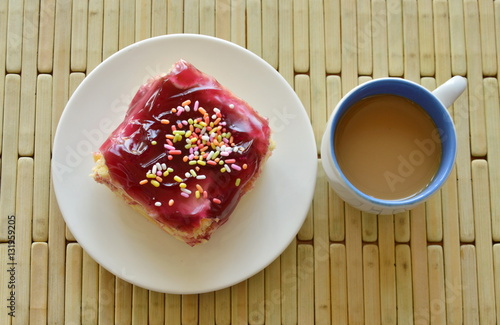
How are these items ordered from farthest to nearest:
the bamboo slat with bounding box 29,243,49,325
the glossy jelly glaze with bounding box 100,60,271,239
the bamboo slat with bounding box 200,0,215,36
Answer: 1. the bamboo slat with bounding box 200,0,215,36
2. the bamboo slat with bounding box 29,243,49,325
3. the glossy jelly glaze with bounding box 100,60,271,239

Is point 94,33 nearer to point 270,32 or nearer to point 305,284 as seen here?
point 270,32

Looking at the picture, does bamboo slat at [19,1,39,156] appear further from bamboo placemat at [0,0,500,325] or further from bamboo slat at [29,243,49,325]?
bamboo slat at [29,243,49,325]

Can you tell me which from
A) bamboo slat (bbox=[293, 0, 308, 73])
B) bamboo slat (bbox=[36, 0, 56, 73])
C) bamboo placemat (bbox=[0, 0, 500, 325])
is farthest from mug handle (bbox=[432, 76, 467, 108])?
bamboo slat (bbox=[36, 0, 56, 73])

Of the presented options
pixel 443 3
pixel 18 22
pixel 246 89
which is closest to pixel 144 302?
pixel 246 89

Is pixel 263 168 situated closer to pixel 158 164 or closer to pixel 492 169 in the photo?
pixel 158 164

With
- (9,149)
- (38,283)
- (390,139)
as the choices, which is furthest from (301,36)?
(38,283)

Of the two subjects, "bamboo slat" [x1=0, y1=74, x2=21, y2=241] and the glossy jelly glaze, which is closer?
the glossy jelly glaze
